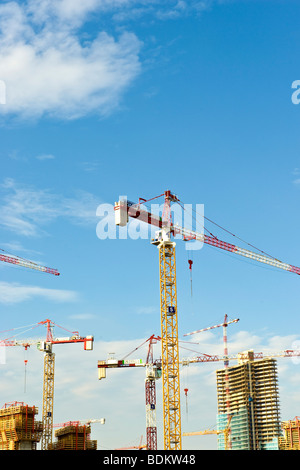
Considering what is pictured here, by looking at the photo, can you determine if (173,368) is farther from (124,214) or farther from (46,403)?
(46,403)

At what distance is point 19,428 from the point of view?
488ft

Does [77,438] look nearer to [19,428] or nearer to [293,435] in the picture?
[19,428]

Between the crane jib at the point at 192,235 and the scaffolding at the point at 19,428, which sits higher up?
the crane jib at the point at 192,235

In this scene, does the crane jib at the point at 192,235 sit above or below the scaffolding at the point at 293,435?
above

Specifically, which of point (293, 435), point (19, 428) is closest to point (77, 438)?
point (19, 428)

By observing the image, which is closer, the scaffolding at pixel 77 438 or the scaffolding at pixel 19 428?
the scaffolding at pixel 19 428

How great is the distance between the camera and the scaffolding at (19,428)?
148125 mm

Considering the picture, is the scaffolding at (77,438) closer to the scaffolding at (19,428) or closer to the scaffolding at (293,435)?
the scaffolding at (19,428)

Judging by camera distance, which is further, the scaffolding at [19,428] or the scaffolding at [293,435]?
the scaffolding at [293,435]

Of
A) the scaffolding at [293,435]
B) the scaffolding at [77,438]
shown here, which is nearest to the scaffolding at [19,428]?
the scaffolding at [77,438]

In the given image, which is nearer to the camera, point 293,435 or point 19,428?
point 19,428

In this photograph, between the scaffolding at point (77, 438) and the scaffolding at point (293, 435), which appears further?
the scaffolding at point (293, 435)
